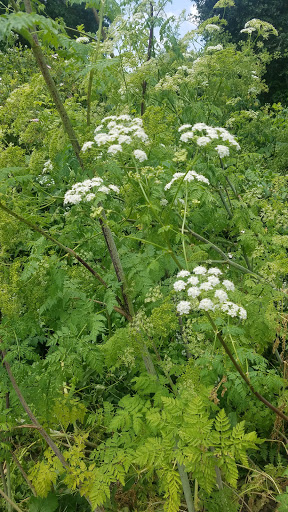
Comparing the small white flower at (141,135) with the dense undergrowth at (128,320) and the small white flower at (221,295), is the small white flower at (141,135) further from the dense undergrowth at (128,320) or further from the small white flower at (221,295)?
the small white flower at (221,295)

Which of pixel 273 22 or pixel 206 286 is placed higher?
pixel 273 22

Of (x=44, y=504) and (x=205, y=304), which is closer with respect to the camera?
(x=205, y=304)

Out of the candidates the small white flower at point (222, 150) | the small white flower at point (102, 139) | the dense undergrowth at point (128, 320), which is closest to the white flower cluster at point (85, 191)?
the dense undergrowth at point (128, 320)

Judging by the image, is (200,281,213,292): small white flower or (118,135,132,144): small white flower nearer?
(200,281,213,292): small white flower

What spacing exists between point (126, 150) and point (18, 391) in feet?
5.72

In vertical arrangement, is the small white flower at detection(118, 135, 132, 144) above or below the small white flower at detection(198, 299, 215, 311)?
above

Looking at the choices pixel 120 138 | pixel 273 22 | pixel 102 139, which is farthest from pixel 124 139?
pixel 273 22

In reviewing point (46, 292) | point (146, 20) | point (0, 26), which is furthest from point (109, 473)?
point (146, 20)

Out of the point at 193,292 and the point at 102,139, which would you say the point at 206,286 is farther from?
the point at 102,139

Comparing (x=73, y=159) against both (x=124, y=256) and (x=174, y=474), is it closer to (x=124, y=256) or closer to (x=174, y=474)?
(x=124, y=256)

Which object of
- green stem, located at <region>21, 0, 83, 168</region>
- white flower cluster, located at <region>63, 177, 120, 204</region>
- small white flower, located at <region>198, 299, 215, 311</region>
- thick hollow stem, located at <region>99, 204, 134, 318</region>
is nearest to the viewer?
small white flower, located at <region>198, 299, 215, 311</region>

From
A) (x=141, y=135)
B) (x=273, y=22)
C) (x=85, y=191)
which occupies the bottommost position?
(x=85, y=191)

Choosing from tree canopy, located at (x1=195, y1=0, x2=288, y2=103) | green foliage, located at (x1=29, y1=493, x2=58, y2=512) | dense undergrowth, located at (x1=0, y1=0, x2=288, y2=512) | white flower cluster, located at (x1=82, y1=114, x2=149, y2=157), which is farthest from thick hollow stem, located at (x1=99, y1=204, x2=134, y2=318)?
tree canopy, located at (x1=195, y1=0, x2=288, y2=103)

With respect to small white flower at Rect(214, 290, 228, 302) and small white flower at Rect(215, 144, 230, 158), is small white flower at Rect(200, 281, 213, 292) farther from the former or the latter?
small white flower at Rect(215, 144, 230, 158)
